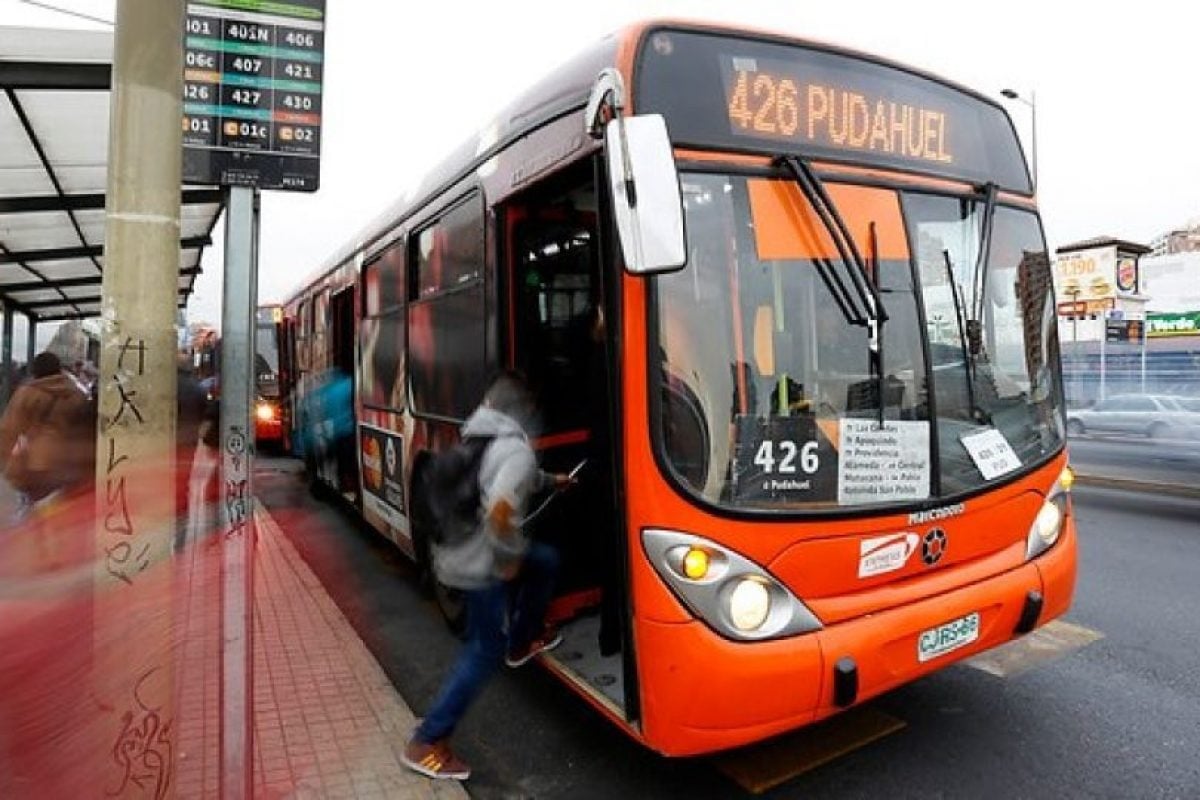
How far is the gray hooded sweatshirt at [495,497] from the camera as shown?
3.58m

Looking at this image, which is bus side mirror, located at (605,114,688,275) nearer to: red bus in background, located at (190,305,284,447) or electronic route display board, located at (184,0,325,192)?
electronic route display board, located at (184,0,325,192)

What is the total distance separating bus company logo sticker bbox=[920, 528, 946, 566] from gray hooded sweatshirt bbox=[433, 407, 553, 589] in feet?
5.57

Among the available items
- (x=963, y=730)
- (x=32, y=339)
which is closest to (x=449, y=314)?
(x=963, y=730)

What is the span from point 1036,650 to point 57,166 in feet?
24.7

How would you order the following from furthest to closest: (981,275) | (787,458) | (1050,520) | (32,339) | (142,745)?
(32,339), (1050,520), (981,275), (787,458), (142,745)

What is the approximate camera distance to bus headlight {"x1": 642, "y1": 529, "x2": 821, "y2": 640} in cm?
290

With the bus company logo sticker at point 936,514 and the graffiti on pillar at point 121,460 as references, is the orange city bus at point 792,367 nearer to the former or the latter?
the bus company logo sticker at point 936,514

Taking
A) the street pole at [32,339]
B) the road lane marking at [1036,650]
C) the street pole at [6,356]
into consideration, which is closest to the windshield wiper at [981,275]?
the road lane marking at [1036,650]

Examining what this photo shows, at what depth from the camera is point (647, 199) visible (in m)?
2.69

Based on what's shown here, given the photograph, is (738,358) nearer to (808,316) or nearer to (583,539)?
(808,316)

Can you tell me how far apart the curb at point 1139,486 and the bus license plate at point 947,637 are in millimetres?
9236

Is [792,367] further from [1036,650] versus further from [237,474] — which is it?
[1036,650]

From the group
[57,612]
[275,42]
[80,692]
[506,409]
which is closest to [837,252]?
[506,409]

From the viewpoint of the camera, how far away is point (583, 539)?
479cm
